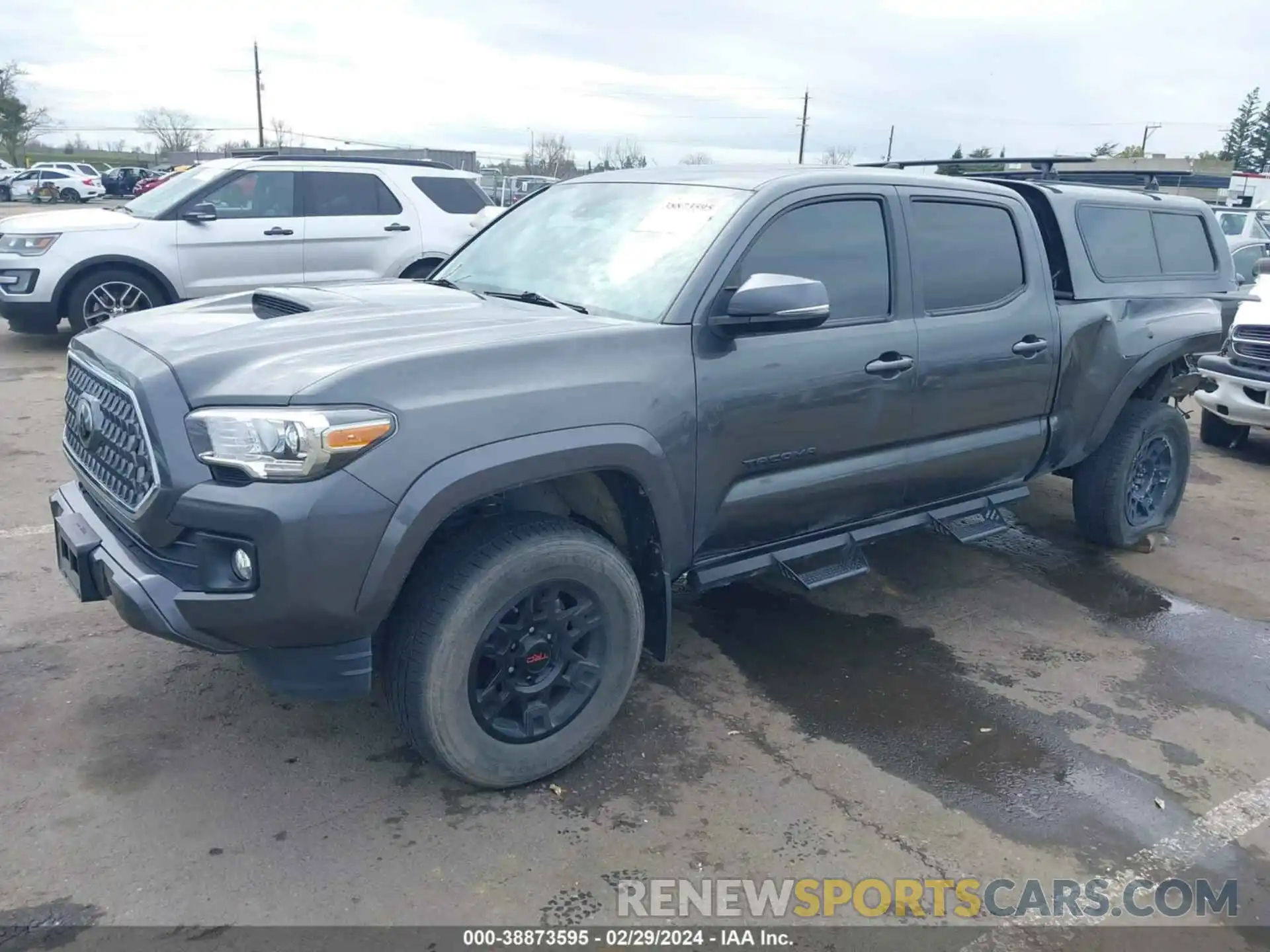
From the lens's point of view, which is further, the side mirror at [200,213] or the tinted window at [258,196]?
the tinted window at [258,196]

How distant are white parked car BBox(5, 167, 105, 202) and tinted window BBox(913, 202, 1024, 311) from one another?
145 feet

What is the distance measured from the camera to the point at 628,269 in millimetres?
3570

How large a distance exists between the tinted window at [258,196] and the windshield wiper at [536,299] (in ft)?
21.0

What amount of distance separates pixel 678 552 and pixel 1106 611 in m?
2.59

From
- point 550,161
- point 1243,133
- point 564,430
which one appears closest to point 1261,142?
point 1243,133

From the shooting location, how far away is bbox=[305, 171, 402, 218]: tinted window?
9.45 meters

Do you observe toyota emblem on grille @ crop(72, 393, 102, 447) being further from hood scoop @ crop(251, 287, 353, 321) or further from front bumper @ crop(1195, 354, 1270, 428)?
front bumper @ crop(1195, 354, 1270, 428)

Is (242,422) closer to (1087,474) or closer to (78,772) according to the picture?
(78,772)

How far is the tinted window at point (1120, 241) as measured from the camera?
5039 millimetres

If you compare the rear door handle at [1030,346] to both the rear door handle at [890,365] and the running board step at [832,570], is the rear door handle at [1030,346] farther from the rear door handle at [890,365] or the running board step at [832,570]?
the running board step at [832,570]

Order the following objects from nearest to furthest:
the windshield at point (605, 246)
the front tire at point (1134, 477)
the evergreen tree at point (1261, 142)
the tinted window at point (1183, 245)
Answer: the windshield at point (605, 246) → the front tire at point (1134, 477) → the tinted window at point (1183, 245) → the evergreen tree at point (1261, 142)

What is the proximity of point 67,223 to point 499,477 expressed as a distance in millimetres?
7911

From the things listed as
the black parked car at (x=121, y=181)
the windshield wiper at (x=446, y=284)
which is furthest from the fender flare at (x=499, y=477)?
the black parked car at (x=121, y=181)

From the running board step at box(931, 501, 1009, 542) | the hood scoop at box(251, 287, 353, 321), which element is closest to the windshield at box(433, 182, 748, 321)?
the hood scoop at box(251, 287, 353, 321)
